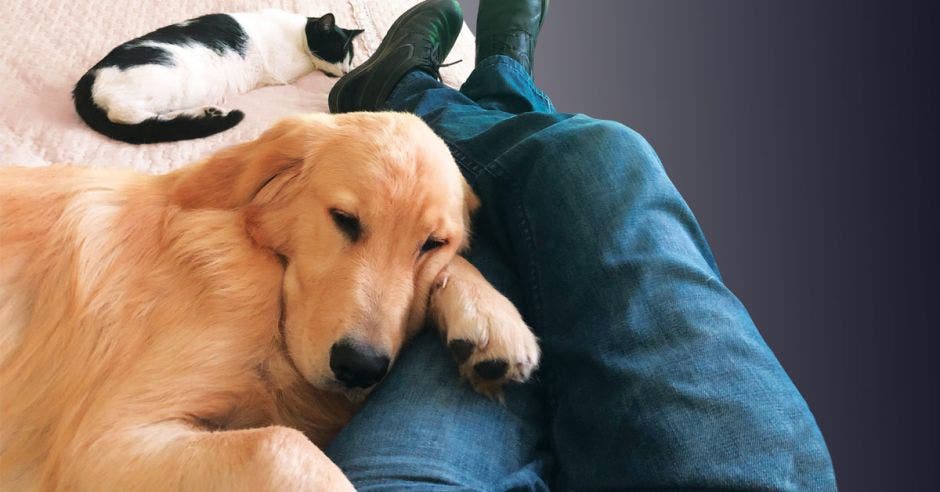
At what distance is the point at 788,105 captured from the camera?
8.86 ft

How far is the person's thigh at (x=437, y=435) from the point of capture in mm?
1018

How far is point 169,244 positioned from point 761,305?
2.26 m

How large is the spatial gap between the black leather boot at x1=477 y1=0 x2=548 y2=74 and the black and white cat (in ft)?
2.57

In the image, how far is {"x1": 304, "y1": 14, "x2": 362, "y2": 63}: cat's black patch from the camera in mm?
3182

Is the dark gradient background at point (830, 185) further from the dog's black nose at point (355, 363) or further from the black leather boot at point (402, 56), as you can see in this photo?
the dog's black nose at point (355, 363)

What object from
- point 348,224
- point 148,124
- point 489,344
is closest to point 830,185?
point 489,344

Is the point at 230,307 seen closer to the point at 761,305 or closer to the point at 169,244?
the point at 169,244

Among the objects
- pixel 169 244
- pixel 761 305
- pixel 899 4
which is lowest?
pixel 761 305

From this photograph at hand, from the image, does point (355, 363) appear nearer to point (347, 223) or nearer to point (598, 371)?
point (347, 223)

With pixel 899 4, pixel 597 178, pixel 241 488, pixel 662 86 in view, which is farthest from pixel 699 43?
pixel 241 488

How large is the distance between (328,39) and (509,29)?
97cm

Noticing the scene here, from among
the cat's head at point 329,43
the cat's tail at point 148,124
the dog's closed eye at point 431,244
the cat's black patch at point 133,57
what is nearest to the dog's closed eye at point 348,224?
the dog's closed eye at point 431,244

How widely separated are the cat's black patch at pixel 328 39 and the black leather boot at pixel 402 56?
0.52m

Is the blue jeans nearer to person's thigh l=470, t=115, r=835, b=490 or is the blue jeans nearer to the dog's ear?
person's thigh l=470, t=115, r=835, b=490
